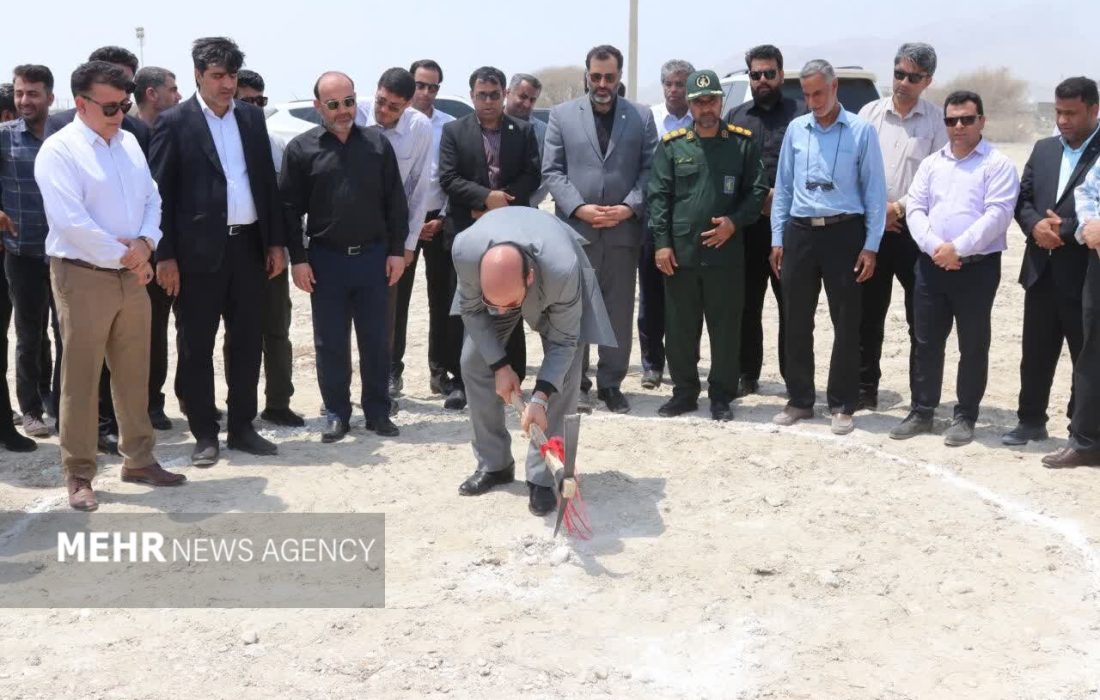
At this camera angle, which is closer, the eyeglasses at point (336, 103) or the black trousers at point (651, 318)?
the eyeglasses at point (336, 103)

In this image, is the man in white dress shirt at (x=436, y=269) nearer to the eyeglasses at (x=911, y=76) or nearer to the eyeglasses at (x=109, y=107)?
the eyeglasses at (x=109, y=107)

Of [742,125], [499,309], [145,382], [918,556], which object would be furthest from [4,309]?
[918,556]

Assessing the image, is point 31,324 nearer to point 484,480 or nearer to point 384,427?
point 384,427

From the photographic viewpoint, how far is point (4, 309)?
22.2 feet

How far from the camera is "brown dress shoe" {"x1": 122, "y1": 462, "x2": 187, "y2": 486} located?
20.4 ft

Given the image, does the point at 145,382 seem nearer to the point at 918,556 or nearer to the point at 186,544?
the point at 186,544

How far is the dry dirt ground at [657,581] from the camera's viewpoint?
13.9 feet

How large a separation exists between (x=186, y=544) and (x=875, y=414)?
4.36 metres

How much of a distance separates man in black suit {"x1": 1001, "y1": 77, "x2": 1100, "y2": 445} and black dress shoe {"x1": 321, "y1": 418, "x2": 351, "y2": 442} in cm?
391

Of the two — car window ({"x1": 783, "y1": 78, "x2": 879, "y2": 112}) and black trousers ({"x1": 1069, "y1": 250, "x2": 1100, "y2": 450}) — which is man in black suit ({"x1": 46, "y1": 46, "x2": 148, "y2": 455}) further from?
car window ({"x1": 783, "y1": 78, "x2": 879, "y2": 112})

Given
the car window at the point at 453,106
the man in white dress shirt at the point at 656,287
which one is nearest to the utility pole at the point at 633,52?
the car window at the point at 453,106

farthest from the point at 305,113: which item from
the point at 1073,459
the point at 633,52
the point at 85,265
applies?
the point at 1073,459

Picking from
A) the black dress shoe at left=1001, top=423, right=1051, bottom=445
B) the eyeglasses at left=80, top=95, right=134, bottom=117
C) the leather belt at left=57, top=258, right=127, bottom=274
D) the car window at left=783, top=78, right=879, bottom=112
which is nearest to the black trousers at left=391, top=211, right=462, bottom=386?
the leather belt at left=57, top=258, right=127, bottom=274

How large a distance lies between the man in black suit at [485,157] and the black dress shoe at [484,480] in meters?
1.23
